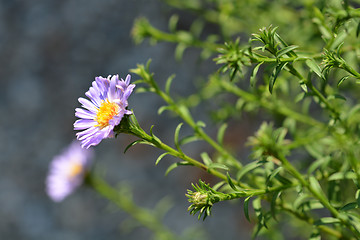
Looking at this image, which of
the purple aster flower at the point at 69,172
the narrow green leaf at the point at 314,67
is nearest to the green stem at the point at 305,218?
the narrow green leaf at the point at 314,67

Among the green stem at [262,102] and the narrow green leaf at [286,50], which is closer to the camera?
the narrow green leaf at [286,50]

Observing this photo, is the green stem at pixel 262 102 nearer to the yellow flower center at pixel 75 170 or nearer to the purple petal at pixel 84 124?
the purple petal at pixel 84 124

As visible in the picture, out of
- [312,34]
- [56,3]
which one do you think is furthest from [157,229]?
[56,3]

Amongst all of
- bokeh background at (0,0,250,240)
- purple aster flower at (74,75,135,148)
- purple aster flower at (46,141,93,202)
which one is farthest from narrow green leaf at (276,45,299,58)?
bokeh background at (0,0,250,240)

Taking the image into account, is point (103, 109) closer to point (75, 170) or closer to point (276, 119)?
point (276, 119)

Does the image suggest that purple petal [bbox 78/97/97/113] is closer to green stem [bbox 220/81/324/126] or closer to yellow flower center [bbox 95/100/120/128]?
yellow flower center [bbox 95/100/120/128]

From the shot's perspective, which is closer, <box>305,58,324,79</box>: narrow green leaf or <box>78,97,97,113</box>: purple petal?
<box>305,58,324,79</box>: narrow green leaf

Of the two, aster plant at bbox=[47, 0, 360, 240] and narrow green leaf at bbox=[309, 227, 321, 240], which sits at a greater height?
aster plant at bbox=[47, 0, 360, 240]
